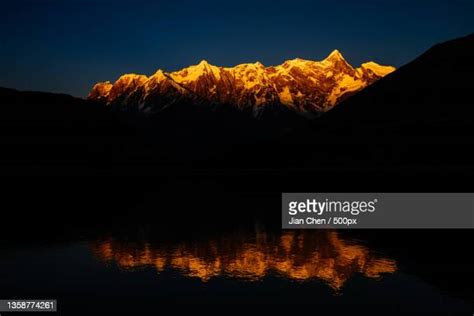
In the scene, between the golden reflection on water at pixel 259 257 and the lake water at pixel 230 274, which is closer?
the lake water at pixel 230 274

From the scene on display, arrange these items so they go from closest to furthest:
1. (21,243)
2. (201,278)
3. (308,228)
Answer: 1. (201,278)
2. (21,243)
3. (308,228)

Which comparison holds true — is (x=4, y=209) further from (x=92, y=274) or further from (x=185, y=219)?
(x=92, y=274)

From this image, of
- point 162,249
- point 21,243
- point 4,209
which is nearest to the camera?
point 162,249

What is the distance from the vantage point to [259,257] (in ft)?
199

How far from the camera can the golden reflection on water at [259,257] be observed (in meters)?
52.9

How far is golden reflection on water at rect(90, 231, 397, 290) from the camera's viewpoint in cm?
5294

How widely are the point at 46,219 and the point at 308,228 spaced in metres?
49.1

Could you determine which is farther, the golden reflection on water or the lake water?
the golden reflection on water

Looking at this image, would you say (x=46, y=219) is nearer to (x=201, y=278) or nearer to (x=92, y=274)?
(x=92, y=274)

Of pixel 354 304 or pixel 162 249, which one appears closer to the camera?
pixel 354 304

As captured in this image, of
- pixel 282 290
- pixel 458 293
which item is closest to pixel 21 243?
pixel 282 290

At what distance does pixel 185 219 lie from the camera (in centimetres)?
9756

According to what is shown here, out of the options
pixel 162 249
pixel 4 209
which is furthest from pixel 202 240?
pixel 4 209

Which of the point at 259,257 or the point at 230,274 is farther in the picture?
the point at 259,257
